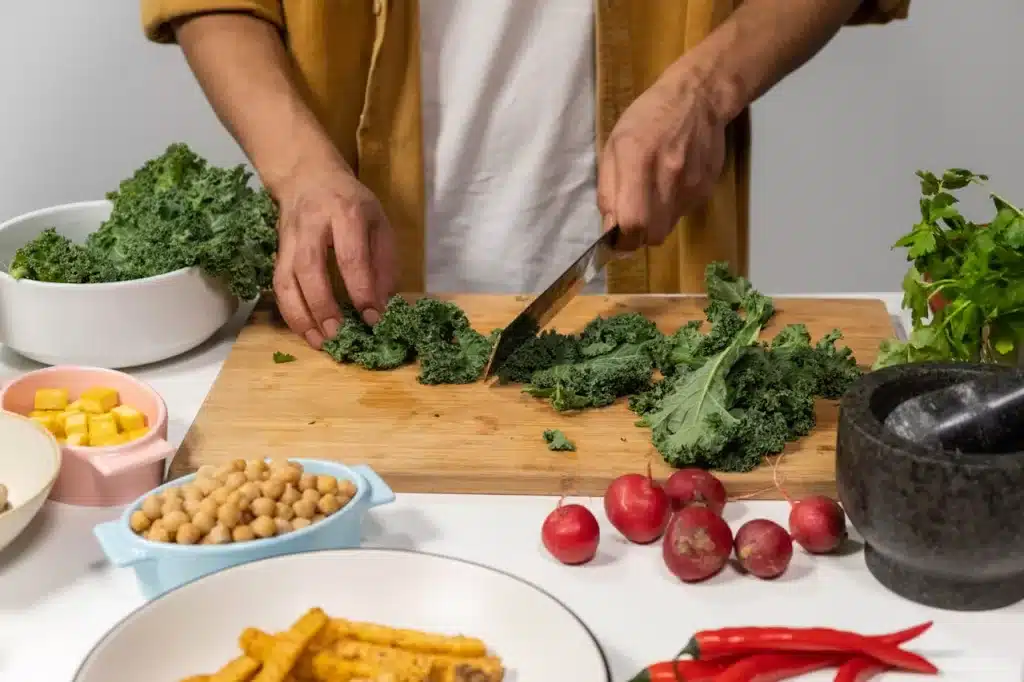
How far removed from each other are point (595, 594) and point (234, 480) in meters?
0.46

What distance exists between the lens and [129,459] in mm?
1603

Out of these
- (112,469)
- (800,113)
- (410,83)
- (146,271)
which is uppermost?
(410,83)

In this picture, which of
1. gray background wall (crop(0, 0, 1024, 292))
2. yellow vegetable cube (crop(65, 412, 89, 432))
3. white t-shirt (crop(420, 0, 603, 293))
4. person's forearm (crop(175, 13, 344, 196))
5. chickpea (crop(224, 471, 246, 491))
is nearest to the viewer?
chickpea (crop(224, 471, 246, 491))

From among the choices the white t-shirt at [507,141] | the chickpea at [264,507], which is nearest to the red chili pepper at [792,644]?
the chickpea at [264,507]

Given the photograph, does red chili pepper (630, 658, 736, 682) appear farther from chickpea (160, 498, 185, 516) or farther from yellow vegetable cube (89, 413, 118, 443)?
yellow vegetable cube (89, 413, 118, 443)

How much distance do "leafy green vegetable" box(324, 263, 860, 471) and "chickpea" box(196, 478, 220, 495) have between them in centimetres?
52

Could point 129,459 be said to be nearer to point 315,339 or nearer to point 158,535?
point 158,535

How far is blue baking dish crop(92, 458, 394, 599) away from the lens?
1.35 meters

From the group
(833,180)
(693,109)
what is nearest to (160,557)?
(693,109)

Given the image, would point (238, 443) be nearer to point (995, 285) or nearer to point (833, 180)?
point (995, 285)

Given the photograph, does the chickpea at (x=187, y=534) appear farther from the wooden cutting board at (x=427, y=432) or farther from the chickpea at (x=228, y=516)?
the wooden cutting board at (x=427, y=432)

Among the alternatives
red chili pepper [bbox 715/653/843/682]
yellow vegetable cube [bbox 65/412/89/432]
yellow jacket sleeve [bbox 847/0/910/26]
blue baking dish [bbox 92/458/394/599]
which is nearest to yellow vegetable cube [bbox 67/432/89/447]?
yellow vegetable cube [bbox 65/412/89/432]

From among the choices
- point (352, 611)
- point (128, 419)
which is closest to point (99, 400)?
point (128, 419)

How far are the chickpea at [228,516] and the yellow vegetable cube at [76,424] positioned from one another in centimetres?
39
